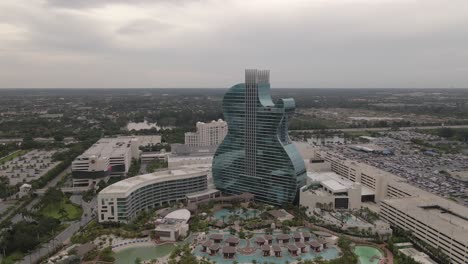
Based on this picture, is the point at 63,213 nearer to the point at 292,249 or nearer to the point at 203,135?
the point at 292,249

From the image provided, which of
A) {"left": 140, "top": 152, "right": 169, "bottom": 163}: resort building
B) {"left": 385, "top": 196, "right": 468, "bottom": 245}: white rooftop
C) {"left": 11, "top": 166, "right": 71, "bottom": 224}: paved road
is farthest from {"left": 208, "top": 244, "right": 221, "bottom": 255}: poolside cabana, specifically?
{"left": 140, "top": 152, "right": 169, "bottom": 163}: resort building

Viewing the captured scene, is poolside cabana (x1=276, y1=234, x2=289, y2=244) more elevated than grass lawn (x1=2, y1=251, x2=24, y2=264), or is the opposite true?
poolside cabana (x1=276, y1=234, x2=289, y2=244)

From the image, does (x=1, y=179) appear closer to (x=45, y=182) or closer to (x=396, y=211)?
(x=45, y=182)

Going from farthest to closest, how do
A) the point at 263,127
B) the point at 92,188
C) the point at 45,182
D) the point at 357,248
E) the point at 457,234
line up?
the point at 45,182 → the point at 92,188 → the point at 263,127 → the point at 357,248 → the point at 457,234

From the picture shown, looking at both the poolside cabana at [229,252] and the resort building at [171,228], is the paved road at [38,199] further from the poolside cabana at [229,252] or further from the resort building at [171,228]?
the poolside cabana at [229,252]

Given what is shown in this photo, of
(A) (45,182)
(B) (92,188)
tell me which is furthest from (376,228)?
(A) (45,182)

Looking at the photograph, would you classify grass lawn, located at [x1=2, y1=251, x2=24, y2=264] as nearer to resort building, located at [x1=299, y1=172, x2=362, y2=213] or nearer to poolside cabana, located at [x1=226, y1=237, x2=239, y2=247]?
poolside cabana, located at [x1=226, y1=237, x2=239, y2=247]

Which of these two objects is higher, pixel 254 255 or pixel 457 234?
pixel 457 234

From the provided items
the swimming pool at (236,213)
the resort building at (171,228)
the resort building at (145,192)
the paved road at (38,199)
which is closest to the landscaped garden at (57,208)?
the paved road at (38,199)
